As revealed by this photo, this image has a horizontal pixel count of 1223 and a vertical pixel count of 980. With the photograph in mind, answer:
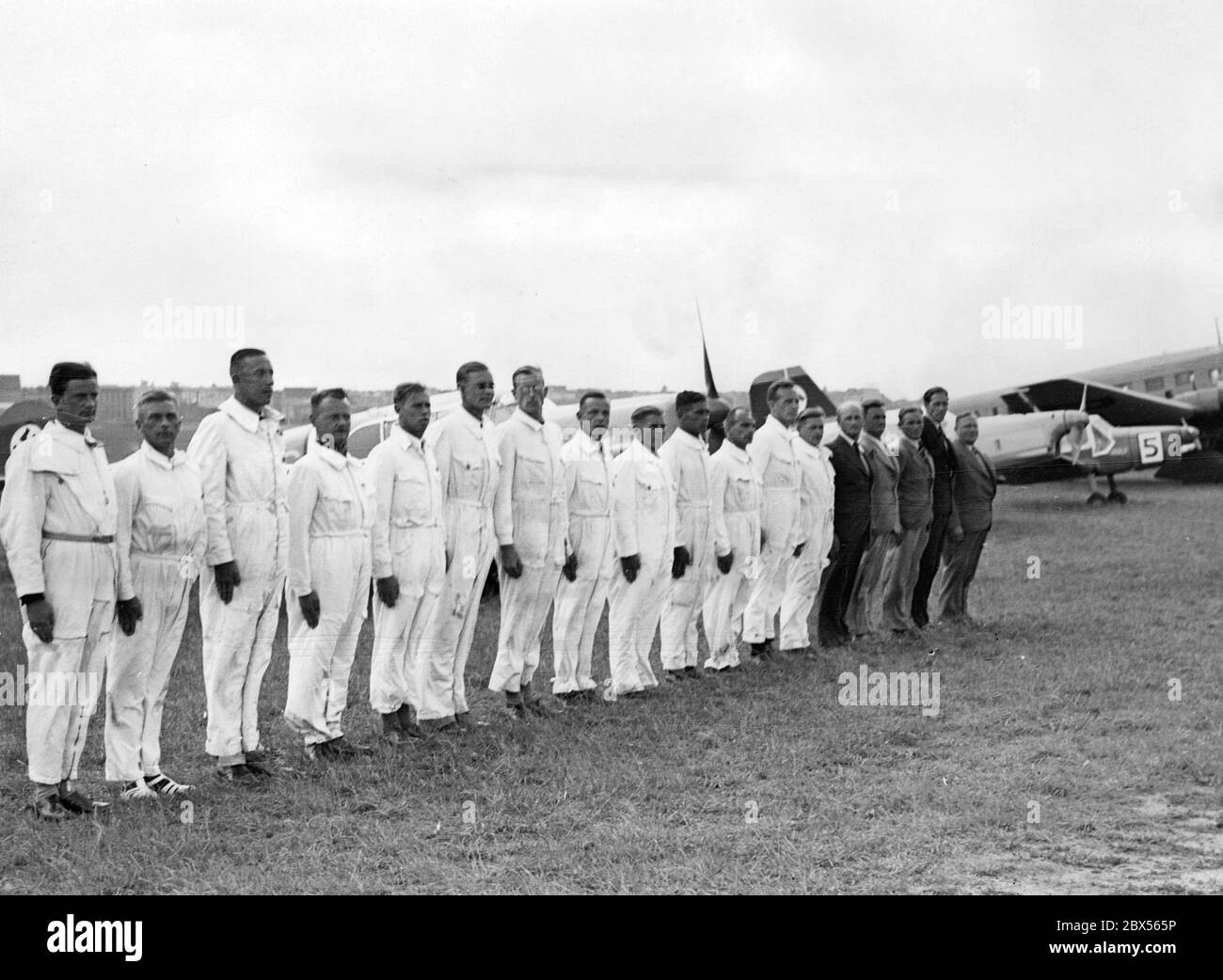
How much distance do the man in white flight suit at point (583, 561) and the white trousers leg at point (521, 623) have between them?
25 cm

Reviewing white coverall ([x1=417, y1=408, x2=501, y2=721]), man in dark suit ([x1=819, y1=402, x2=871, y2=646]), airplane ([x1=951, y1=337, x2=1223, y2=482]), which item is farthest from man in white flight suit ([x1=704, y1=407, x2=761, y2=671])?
airplane ([x1=951, y1=337, x2=1223, y2=482])

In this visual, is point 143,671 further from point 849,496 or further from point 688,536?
point 849,496

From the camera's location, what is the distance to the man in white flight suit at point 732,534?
8695mm

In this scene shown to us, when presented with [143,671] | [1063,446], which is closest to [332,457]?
[143,671]

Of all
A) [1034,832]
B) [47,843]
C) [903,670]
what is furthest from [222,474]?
[903,670]

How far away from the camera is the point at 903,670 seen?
864 cm

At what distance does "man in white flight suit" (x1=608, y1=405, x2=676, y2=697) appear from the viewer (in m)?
7.88

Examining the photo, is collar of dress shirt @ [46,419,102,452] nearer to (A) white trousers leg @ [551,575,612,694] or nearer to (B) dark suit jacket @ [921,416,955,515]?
(A) white trousers leg @ [551,575,612,694]

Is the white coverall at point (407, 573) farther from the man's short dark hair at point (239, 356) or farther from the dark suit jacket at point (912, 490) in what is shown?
the dark suit jacket at point (912, 490)

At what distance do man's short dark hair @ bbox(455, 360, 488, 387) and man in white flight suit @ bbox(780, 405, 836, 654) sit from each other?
134 inches

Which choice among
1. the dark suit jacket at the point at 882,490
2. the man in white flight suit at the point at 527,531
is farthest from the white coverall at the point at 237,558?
the dark suit jacket at the point at 882,490

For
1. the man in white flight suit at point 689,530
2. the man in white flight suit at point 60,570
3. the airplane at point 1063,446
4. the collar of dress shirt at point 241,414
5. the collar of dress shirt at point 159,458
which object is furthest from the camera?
the airplane at point 1063,446

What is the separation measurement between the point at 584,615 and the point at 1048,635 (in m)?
4.54

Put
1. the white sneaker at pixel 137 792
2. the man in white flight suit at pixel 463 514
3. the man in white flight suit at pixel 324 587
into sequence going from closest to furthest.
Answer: the white sneaker at pixel 137 792
the man in white flight suit at pixel 324 587
the man in white flight suit at pixel 463 514
